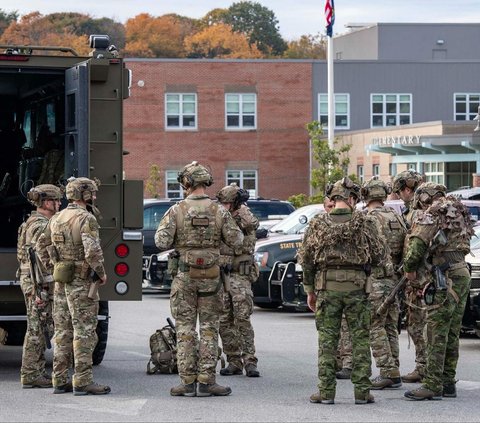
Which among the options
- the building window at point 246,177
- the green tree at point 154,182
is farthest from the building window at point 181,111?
the building window at point 246,177

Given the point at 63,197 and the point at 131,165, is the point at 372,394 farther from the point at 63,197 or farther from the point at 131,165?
the point at 131,165

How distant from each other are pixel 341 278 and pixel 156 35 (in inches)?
4674

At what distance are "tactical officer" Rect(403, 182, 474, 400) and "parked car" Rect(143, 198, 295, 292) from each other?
11.5 m

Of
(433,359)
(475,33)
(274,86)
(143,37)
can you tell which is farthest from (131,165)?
(143,37)

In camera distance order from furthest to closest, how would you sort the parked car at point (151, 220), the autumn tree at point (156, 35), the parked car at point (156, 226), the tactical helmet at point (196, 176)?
1. the autumn tree at point (156, 35)
2. the parked car at point (151, 220)
3. the parked car at point (156, 226)
4. the tactical helmet at point (196, 176)

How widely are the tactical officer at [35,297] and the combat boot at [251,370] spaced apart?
1988 millimetres

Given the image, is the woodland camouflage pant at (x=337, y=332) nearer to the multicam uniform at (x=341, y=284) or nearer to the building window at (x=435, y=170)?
the multicam uniform at (x=341, y=284)

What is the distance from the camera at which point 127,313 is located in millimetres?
20500

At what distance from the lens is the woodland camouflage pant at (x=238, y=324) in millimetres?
12805

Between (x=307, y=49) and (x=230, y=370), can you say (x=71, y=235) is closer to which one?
(x=230, y=370)

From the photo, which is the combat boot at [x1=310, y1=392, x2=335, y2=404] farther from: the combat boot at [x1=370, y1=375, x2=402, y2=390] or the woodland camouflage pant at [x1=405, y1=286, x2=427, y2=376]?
the woodland camouflage pant at [x1=405, y1=286, x2=427, y2=376]

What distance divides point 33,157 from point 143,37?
116 meters

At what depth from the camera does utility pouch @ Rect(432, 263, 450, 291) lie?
10.7 m

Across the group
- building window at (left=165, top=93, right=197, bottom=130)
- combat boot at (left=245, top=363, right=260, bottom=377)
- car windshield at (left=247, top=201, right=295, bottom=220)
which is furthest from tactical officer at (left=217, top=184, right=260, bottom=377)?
building window at (left=165, top=93, right=197, bottom=130)
